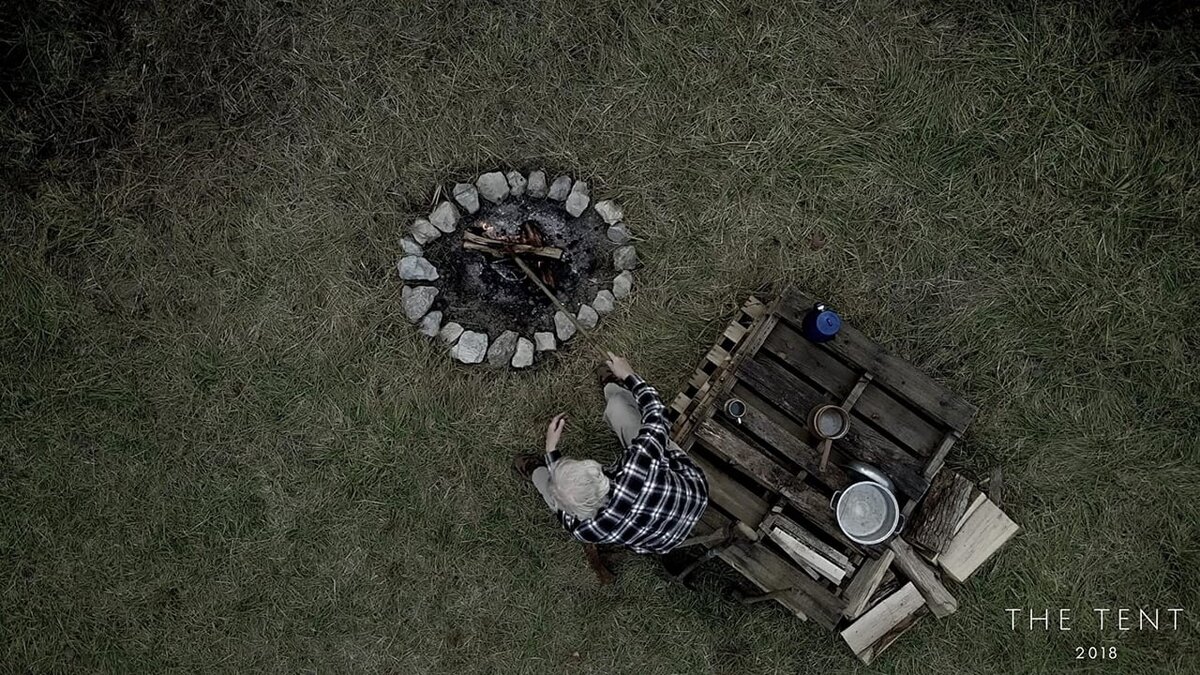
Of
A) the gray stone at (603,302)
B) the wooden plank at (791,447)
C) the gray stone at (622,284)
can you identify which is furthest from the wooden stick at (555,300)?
the wooden plank at (791,447)

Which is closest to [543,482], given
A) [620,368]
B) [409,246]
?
[620,368]

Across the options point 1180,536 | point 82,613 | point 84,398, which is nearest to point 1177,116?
point 1180,536

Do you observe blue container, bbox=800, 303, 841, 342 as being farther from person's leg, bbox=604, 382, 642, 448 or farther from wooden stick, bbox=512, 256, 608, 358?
wooden stick, bbox=512, 256, 608, 358

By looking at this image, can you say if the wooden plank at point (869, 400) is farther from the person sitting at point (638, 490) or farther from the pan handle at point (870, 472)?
the person sitting at point (638, 490)

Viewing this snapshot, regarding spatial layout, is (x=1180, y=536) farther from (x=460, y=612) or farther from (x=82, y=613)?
(x=82, y=613)

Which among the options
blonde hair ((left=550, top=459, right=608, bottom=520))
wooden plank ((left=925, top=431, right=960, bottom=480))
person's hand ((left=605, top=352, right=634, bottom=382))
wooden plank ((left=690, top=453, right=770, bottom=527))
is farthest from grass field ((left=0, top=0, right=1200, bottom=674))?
blonde hair ((left=550, top=459, right=608, bottom=520))

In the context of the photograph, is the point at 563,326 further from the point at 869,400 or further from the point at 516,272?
the point at 869,400

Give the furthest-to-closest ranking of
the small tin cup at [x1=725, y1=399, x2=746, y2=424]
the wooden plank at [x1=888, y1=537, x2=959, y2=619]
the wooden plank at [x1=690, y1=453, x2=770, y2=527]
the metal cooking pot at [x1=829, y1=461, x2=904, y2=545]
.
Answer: the wooden plank at [x1=888, y1=537, x2=959, y2=619], the wooden plank at [x1=690, y1=453, x2=770, y2=527], the small tin cup at [x1=725, y1=399, x2=746, y2=424], the metal cooking pot at [x1=829, y1=461, x2=904, y2=545]
